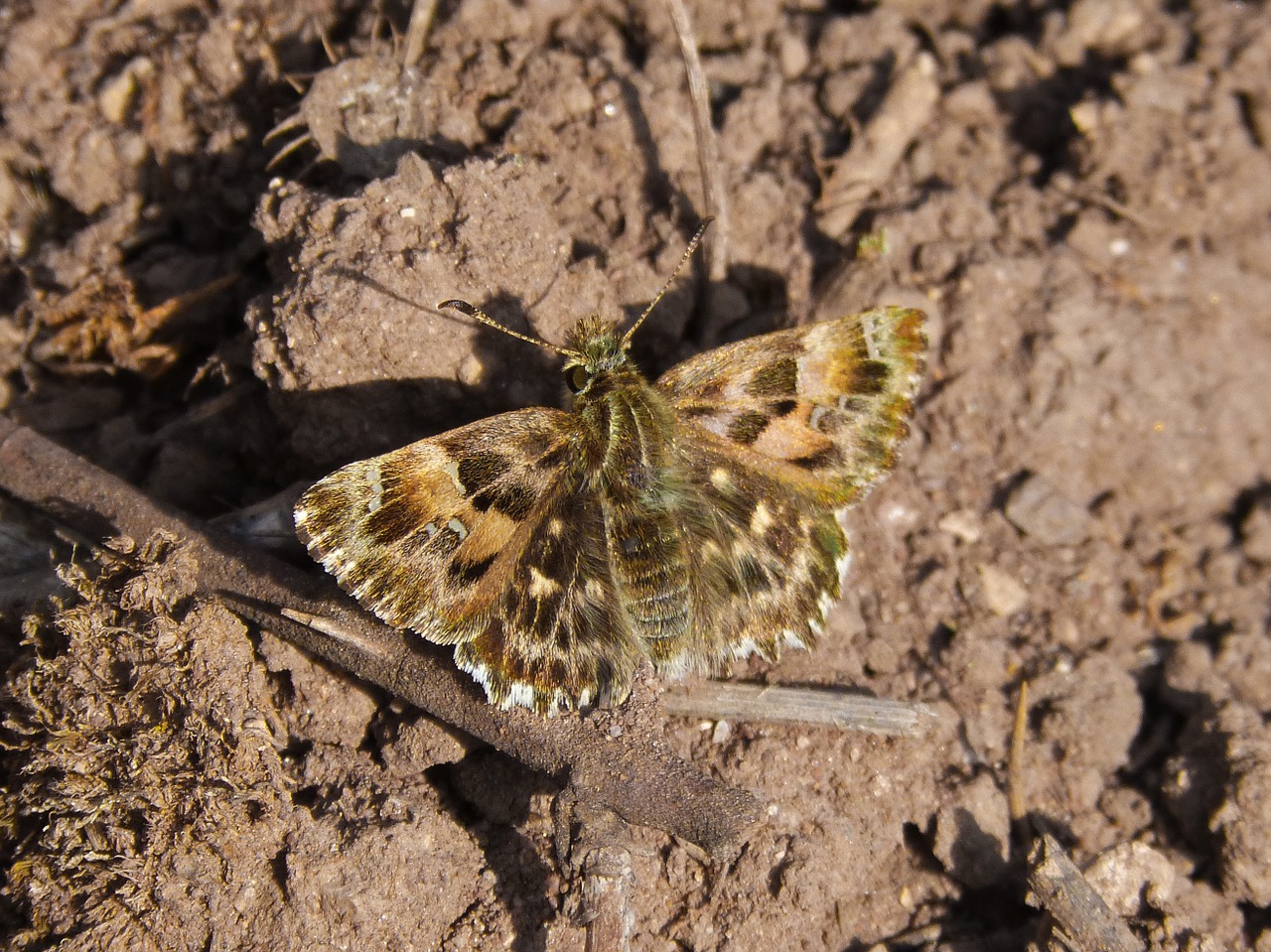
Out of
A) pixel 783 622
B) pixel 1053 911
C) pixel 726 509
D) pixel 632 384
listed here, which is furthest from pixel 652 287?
pixel 1053 911

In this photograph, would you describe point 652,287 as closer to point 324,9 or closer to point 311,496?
point 311,496

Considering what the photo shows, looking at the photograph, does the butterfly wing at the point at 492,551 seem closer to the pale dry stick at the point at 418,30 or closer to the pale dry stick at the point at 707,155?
the pale dry stick at the point at 707,155

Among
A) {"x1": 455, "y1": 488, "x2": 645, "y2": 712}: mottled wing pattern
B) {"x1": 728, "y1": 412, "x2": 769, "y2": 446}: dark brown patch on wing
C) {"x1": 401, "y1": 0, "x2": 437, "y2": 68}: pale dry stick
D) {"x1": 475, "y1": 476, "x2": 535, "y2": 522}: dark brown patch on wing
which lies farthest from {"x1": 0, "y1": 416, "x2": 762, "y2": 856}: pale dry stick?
{"x1": 401, "y1": 0, "x2": 437, "y2": 68}: pale dry stick

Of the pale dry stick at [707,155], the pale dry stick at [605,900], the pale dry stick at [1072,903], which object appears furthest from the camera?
the pale dry stick at [707,155]

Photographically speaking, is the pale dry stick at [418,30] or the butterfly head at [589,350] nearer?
the butterfly head at [589,350]

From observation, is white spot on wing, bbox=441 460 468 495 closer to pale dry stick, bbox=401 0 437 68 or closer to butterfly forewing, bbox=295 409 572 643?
butterfly forewing, bbox=295 409 572 643

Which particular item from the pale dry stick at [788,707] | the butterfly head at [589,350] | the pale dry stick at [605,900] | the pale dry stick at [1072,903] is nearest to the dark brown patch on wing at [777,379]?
the butterfly head at [589,350]

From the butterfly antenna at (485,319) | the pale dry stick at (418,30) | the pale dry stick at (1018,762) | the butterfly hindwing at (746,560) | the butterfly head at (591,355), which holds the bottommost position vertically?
the pale dry stick at (1018,762)

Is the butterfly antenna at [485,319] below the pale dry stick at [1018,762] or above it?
above
